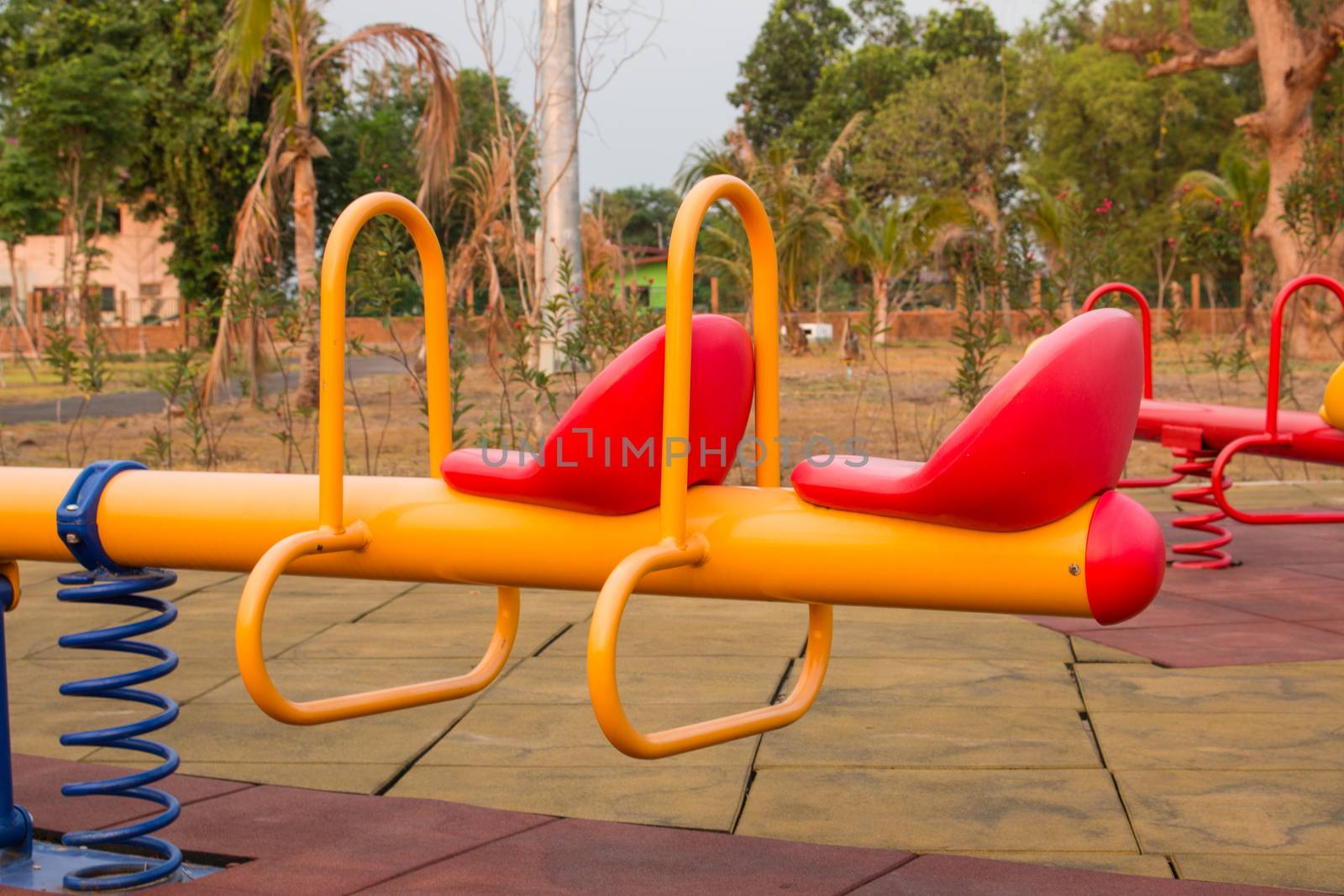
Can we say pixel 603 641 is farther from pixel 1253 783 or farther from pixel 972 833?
pixel 1253 783

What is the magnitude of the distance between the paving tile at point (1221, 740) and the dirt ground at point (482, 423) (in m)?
3.85

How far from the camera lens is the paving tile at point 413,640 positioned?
14.9 ft

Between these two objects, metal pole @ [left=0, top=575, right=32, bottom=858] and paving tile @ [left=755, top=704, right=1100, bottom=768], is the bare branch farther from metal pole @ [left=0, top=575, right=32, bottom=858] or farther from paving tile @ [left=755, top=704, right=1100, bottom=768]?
metal pole @ [left=0, top=575, right=32, bottom=858]

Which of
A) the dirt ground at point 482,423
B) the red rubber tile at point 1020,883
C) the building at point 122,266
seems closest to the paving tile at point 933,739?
the red rubber tile at point 1020,883

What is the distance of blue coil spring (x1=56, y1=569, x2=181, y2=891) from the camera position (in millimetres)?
2674

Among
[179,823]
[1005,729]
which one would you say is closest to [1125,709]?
[1005,729]

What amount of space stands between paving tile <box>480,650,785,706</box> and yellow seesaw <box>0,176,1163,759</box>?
4.72ft

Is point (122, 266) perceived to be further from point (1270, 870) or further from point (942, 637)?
point (1270, 870)

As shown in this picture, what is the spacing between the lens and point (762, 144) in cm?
5478

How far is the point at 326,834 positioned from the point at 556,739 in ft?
2.69

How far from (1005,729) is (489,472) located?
191cm

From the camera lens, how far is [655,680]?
4.15 m

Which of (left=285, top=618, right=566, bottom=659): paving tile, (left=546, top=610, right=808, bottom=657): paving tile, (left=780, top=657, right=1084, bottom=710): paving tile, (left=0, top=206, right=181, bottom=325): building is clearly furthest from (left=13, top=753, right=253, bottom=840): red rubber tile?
(left=0, top=206, right=181, bottom=325): building

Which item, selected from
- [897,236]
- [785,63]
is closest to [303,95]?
[897,236]
